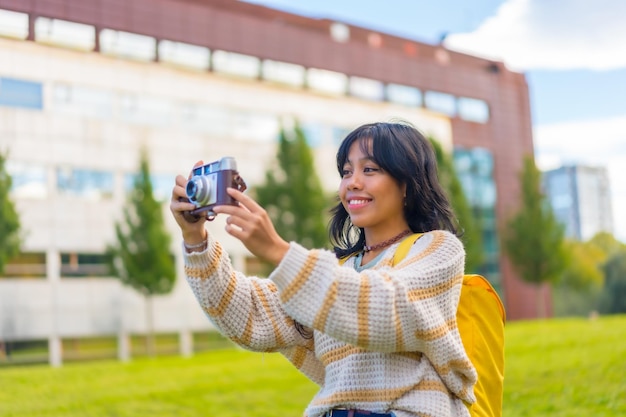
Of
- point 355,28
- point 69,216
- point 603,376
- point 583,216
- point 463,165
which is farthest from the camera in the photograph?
point 583,216

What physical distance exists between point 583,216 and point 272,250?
77002 millimetres

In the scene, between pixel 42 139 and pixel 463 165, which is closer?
pixel 42 139

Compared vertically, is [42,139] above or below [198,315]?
above

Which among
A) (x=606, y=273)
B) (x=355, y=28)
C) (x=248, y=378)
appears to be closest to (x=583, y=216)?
(x=606, y=273)

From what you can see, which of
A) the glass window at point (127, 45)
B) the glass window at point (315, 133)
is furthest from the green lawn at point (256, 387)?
the glass window at point (315, 133)

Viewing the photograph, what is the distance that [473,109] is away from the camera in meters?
32.9

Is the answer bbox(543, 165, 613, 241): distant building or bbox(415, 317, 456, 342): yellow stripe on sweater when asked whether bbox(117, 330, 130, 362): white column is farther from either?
bbox(543, 165, 613, 241): distant building

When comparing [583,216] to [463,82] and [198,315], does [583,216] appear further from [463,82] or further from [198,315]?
[198,315]

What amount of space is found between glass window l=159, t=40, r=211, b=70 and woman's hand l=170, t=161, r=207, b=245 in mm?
21746

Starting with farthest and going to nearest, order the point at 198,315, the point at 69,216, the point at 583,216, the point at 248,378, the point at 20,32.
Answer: the point at 583,216, the point at 198,315, the point at 69,216, the point at 20,32, the point at 248,378

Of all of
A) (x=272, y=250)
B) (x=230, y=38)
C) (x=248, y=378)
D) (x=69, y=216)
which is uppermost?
(x=230, y=38)

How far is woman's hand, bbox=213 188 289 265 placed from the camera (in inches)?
69.5

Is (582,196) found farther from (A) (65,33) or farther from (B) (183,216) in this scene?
(B) (183,216)

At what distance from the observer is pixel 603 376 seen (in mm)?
7090
